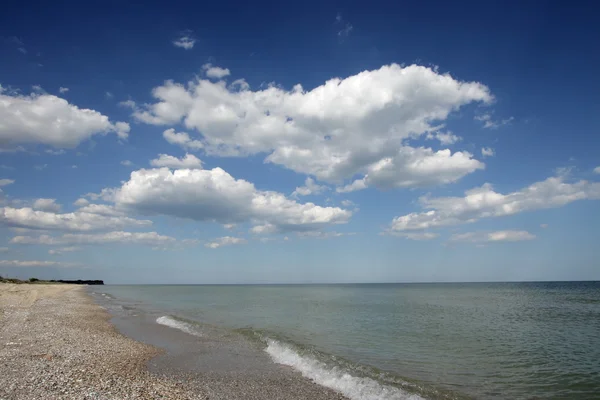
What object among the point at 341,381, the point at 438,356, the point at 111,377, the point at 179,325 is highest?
the point at 111,377

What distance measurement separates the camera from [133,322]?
34969 mm

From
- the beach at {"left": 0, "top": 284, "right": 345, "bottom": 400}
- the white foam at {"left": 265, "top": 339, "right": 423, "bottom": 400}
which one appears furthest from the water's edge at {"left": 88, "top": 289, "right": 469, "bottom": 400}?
the beach at {"left": 0, "top": 284, "right": 345, "bottom": 400}

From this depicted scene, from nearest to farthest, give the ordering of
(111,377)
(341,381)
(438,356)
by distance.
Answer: (111,377) → (341,381) → (438,356)

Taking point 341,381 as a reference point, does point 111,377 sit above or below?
above

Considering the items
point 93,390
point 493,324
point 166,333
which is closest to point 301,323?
point 166,333

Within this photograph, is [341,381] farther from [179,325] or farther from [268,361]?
[179,325]

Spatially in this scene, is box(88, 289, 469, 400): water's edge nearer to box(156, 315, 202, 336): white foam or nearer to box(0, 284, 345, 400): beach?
box(156, 315, 202, 336): white foam

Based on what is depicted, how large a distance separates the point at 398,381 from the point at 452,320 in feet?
86.1

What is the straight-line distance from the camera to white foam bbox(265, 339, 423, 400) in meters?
14.1

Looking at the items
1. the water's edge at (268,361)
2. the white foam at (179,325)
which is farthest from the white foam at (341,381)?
the white foam at (179,325)

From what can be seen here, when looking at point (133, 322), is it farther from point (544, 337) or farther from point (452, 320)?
point (544, 337)

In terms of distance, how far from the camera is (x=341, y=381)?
51.5 ft

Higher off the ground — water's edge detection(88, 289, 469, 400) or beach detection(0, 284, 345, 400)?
beach detection(0, 284, 345, 400)

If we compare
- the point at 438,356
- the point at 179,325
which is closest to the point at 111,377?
the point at 438,356
